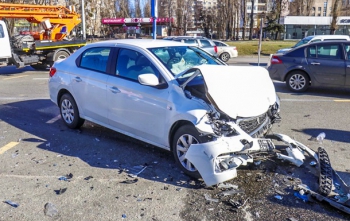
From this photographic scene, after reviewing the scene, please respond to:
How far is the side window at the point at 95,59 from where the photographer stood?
551cm

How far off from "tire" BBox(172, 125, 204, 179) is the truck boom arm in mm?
13358

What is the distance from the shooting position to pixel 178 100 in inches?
170

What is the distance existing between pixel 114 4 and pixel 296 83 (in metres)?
67.0

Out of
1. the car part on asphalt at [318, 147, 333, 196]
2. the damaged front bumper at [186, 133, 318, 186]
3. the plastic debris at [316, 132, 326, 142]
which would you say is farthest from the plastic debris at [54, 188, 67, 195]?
the plastic debris at [316, 132, 326, 142]

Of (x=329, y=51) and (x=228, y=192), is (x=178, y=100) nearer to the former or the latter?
(x=228, y=192)

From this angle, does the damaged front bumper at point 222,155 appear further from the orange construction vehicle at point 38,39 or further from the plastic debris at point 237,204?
the orange construction vehicle at point 38,39

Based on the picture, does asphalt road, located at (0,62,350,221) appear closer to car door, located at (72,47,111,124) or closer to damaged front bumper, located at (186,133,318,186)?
damaged front bumper, located at (186,133,318,186)

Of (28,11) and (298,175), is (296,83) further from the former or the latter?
(28,11)

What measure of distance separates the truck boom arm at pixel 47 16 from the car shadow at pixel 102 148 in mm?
9345

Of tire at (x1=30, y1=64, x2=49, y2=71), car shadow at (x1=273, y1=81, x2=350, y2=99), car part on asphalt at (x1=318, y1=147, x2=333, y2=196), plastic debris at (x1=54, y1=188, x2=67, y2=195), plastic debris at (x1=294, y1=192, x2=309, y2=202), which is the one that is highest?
tire at (x1=30, y1=64, x2=49, y2=71)

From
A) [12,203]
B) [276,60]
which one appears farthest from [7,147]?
[276,60]

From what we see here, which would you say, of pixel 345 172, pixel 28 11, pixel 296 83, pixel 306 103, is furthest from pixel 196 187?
pixel 28 11

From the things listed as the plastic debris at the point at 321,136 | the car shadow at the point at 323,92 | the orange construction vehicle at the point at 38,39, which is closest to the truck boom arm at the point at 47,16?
the orange construction vehicle at the point at 38,39

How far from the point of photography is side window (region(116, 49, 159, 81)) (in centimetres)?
485
